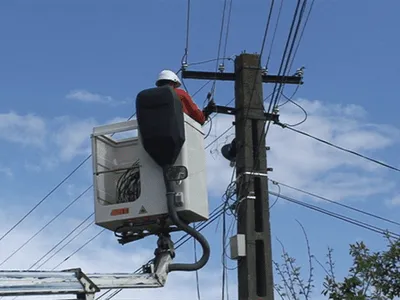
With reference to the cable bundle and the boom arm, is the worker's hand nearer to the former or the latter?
the cable bundle

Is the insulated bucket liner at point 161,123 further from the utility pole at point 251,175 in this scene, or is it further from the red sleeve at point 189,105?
the utility pole at point 251,175

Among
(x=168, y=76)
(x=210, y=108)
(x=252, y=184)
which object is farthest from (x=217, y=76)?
(x=168, y=76)

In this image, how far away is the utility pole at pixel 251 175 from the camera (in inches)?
473

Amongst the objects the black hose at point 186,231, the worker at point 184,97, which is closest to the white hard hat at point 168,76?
the worker at point 184,97

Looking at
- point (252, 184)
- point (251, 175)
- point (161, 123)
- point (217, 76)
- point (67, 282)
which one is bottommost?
A: point (67, 282)

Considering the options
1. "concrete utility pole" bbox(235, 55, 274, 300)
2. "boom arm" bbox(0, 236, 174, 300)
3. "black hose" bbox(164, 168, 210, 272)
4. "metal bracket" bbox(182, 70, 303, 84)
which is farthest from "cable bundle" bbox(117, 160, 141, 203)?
"metal bracket" bbox(182, 70, 303, 84)

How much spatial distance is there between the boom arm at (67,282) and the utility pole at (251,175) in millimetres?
7100

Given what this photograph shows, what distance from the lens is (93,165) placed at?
596cm

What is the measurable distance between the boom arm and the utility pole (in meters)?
7.10

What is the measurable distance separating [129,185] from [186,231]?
0.59 m

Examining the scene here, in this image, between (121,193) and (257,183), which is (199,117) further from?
(257,183)

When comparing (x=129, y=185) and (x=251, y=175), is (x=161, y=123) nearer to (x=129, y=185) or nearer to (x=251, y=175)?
(x=129, y=185)

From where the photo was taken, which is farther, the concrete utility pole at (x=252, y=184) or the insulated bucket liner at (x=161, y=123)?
the concrete utility pole at (x=252, y=184)

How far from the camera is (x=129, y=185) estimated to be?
19.1 feet
